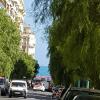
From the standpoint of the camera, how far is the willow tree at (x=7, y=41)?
7544 centimetres

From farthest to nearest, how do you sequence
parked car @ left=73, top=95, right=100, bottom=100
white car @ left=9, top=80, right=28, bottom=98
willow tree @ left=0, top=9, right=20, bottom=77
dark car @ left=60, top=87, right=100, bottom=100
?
willow tree @ left=0, top=9, right=20, bottom=77, white car @ left=9, top=80, right=28, bottom=98, dark car @ left=60, top=87, right=100, bottom=100, parked car @ left=73, top=95, right=100, bottom=100

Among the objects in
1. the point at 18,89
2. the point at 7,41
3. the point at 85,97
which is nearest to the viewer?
the point at 85,97

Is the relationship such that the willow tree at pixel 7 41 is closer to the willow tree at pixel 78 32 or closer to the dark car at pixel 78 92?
the willow tree at pixel 78 32

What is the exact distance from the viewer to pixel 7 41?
76688 millimetres

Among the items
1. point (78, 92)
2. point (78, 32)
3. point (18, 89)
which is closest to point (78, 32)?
point (78, 32)

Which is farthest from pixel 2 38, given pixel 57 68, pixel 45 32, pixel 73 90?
pixel 73 90

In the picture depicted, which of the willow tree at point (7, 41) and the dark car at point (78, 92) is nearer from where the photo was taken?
the dark car at point (78, 92)

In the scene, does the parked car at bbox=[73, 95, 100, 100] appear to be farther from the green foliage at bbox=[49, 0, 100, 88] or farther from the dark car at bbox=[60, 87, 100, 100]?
the green foliage at bbox=[49, 0, 100, 88]

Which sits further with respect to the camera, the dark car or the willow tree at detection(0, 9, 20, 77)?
the willow tree at detection(0, 9, 20, 77)

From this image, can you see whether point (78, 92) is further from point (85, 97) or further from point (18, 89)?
point (18, 89)

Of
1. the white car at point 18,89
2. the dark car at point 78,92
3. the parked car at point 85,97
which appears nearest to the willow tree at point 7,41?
the white car at point 18,89

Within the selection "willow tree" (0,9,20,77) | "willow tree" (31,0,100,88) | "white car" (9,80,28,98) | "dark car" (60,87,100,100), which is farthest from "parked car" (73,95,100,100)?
"willow tree" (0,9,20,77)

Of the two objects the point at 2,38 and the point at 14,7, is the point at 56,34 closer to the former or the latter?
the point at 2,38

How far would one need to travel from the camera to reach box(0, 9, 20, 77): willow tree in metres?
75.4
